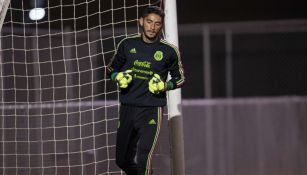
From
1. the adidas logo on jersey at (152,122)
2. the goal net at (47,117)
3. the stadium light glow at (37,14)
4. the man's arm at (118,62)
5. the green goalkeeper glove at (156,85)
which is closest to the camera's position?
the green goalkeeper glove at (156,85)

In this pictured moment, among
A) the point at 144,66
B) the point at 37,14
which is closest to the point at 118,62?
the point at 144,66

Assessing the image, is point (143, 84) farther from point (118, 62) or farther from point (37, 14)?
point (37, 14)

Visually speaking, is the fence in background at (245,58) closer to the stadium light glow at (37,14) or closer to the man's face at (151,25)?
the stadium light glow at (37,14)

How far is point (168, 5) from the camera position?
5.14 meters

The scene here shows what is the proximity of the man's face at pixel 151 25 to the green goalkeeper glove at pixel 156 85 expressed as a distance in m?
0.32

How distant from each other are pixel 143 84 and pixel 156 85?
20cm

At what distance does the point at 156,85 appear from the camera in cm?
432

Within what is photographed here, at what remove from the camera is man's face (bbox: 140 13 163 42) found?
4.39 meters

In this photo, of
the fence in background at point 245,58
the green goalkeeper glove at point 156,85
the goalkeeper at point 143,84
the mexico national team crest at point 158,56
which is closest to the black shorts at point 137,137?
the goalkeeper at point 143,84

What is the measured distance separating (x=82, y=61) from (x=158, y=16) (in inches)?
140

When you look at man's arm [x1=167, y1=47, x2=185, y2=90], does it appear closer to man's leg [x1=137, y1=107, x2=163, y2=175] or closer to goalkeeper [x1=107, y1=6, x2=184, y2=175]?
goalkeeper [x1=107, y1=6, x2=184, y2=175]

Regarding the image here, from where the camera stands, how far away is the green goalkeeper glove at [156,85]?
4.32 meters

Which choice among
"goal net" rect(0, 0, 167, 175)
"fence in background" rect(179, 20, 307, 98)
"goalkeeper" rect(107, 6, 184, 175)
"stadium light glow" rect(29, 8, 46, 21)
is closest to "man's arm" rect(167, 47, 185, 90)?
"goalkeeper" rect(107, 6, 184, 175)

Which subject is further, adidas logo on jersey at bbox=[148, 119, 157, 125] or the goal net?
the goal net
